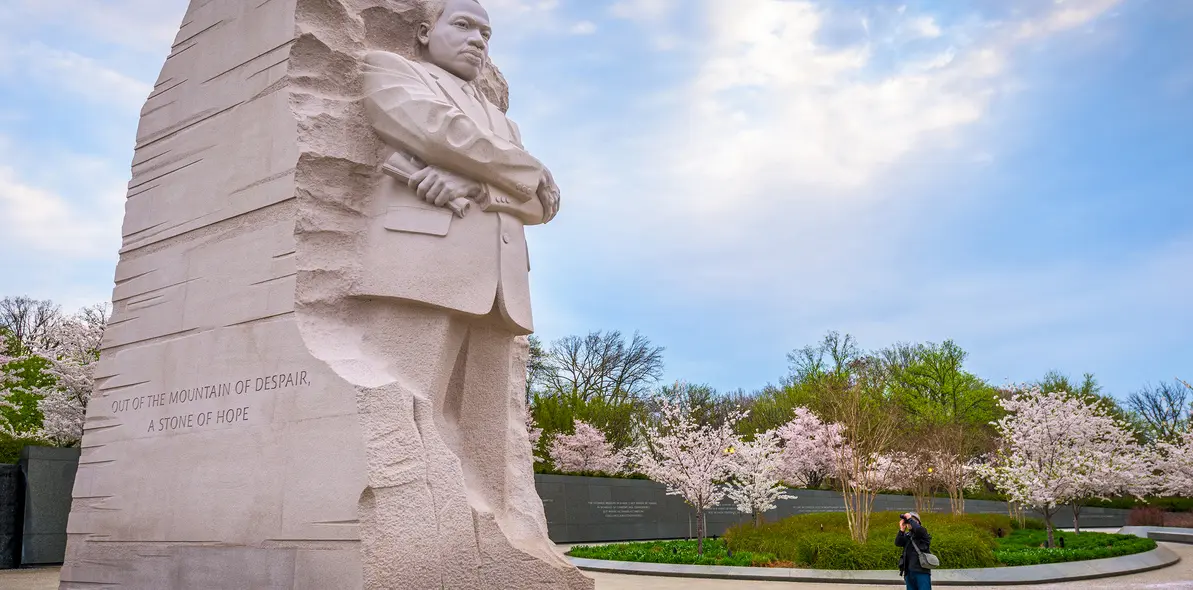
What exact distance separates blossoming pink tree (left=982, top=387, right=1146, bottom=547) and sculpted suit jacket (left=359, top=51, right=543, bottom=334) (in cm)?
1514

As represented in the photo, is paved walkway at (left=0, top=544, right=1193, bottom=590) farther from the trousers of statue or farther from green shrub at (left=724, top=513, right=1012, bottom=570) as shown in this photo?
the trousers of statue

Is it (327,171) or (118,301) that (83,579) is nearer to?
(118,301)

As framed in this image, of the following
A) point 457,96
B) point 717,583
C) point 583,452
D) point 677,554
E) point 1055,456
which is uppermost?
point 457,96

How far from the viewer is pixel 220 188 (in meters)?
5.79

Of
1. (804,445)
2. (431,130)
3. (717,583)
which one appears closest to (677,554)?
(717,583)

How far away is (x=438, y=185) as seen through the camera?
521 cm

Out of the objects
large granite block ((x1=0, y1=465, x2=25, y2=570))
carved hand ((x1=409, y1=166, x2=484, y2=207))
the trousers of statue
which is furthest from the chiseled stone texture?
large granite block ((x1=0, y1=465, x2=25, y2=570))

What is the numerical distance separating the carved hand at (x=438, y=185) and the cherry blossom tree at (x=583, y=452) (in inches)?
1013

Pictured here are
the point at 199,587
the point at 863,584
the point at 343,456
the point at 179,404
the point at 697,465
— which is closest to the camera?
the point at 343,456

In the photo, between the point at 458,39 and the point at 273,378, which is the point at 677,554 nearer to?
the point at 273,378

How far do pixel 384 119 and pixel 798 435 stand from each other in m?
27.3

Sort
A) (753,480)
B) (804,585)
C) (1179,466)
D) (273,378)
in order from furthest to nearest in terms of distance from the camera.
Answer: (1179,466), (753,480), (804,585), (273,378)

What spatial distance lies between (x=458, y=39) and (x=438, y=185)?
1219mm

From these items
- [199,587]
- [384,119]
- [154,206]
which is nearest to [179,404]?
[199,587]
